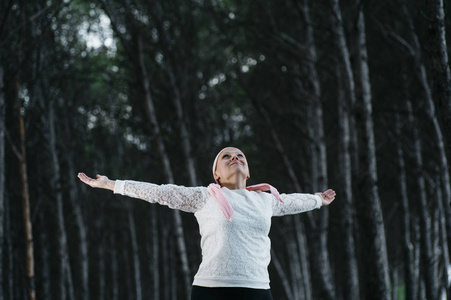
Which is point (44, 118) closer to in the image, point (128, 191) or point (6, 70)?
point (6, 70)

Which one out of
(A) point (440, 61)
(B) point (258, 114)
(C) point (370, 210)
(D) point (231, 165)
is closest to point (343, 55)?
(C) point (370, 210)

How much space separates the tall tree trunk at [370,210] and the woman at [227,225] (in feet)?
12.3

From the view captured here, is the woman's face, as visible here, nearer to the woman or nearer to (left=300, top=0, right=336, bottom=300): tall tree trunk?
the woman

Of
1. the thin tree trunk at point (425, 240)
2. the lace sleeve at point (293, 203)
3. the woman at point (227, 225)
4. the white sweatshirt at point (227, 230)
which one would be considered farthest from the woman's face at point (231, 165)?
the thin tree trunk at point (425, 240)

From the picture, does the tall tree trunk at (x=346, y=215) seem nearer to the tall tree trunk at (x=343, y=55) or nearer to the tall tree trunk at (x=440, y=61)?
the tall tree trunk at (x=343, y=55)

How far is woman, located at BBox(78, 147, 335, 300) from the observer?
3.18m

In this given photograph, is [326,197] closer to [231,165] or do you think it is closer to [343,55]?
[231,165]

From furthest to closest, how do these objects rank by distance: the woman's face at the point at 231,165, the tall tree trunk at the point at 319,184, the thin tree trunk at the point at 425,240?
the thin tree trunk at the point at 425,240 < the tall tree trunk at the point at 319,184 < the woman's face at the point at 231,165

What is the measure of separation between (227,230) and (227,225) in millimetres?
30

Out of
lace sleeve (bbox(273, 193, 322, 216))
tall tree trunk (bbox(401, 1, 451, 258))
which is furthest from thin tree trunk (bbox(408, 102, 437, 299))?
lace sleeve (bbox(273, 193, 322, 216))

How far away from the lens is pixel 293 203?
3699mm

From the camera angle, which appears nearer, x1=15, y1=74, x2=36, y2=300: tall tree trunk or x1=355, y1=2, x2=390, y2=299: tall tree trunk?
x1=355, y1=2, x2=390, y2=299: tall tree trunk

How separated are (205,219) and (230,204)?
20 cm

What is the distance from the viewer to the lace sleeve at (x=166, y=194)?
10.9ft
